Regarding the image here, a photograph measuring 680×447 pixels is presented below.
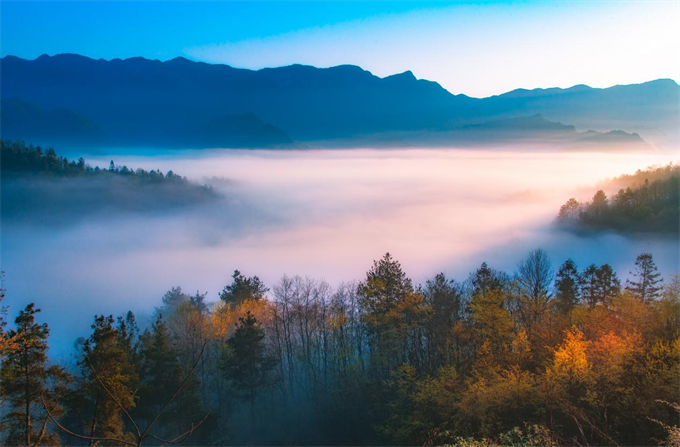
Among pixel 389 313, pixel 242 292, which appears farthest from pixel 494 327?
pixel 242 292

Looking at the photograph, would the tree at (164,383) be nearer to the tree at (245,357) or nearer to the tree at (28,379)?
the tree at (245,357)

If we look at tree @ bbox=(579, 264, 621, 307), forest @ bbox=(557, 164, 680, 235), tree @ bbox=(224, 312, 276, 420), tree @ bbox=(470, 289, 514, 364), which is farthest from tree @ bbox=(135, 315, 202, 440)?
forest @ bbox=(557, 164, 680, 235)

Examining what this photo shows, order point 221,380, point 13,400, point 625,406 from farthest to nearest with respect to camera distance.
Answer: point 221,380 < point 625,406 < point 13,400

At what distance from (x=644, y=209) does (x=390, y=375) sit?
307 feet

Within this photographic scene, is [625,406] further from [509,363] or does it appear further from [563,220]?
[563,220]

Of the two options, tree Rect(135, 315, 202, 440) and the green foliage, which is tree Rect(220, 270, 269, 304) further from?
the green foliage

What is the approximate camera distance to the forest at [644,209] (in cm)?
10469

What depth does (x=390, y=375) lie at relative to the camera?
37.3m

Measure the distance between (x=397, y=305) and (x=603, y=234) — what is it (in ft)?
323

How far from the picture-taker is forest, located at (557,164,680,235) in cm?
10469

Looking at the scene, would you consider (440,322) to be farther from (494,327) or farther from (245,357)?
(245,357)

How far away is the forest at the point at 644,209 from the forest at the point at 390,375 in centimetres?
7250

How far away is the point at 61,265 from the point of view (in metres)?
196

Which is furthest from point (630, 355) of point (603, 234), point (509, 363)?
point (603, 234)
